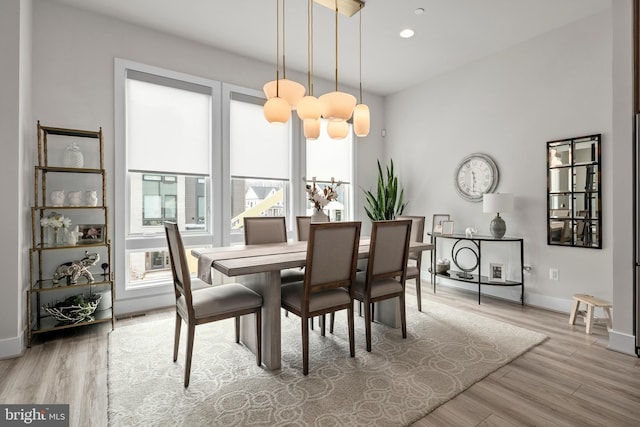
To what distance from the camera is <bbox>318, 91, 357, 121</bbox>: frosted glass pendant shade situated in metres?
2.52

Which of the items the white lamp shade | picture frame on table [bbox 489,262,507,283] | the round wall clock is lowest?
picture frame on table [bbox 489,262,507,283]

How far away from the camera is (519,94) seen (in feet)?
12.5

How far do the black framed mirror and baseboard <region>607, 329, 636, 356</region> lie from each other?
3.40 feet

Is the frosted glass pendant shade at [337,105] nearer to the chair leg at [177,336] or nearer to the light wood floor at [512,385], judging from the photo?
the chair leg at [177,336]

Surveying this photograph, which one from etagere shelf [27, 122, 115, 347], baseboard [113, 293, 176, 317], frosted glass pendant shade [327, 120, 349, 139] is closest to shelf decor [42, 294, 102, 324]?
etagere shelf [27, 122, 115, 347]

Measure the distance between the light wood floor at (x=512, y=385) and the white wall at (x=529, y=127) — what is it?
826 mm

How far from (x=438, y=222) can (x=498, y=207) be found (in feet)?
3.13

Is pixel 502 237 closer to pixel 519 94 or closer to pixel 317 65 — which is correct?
pixel 519 94

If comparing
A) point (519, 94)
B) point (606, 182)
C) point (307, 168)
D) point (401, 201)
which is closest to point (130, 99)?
point (307, 168)

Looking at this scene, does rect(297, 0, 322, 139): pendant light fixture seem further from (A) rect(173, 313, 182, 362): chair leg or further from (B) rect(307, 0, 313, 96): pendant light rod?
(A) rect(173, 313, 182, 362): chair leg

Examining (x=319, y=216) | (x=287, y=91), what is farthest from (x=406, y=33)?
(x=319, y=216)

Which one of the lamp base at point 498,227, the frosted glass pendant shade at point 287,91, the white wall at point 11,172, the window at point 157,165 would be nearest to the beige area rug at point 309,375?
the white wall at point 11,172

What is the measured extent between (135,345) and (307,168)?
10.1 ft

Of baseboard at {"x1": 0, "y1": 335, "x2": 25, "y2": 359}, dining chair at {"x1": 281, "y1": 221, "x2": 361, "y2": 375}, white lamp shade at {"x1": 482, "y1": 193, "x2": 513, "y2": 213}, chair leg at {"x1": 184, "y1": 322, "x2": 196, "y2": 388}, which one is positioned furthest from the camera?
white lamp shade at {"x1": 482, "y1": 193, "x2": 513, "y2": 213}
